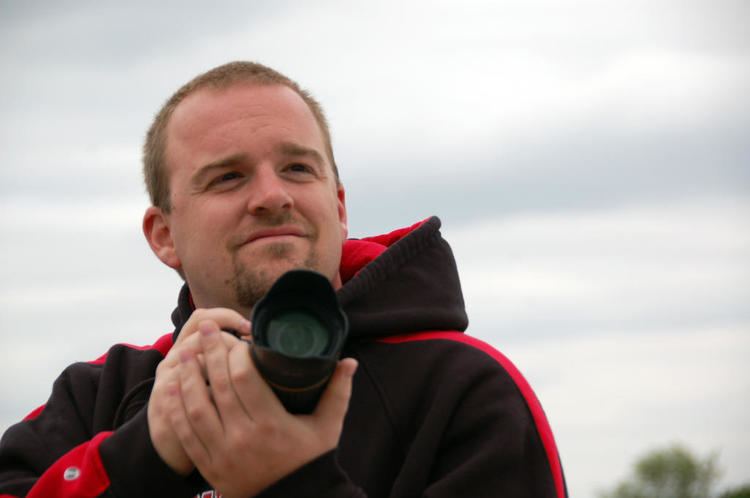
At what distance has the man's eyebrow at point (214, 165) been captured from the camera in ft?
14.9

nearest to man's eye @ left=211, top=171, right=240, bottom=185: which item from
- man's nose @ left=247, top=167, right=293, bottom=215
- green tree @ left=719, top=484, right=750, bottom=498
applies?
man's nose @ left=247, top=167, right=293, bottom=215

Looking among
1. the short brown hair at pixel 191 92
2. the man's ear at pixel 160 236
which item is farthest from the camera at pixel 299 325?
the man's ear at pixel 160 236

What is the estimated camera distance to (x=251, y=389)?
3.15m

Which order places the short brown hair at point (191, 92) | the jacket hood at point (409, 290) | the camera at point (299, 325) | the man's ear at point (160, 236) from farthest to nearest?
the man's ear at point (160, 236), the short brown hair at point (191, 92), the jacket hood at point (409, 290), the camera at point (299, 325)

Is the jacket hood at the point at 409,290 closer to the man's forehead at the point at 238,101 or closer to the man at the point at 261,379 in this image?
the man at the point at 261,379

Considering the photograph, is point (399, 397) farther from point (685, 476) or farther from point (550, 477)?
point (685, 476)

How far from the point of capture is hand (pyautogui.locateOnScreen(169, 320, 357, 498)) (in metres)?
3.18

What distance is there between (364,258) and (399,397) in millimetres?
954

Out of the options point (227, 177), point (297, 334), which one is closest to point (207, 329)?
point (297, 334)

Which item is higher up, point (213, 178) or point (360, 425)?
point (213, 178)

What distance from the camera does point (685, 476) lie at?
181 ft

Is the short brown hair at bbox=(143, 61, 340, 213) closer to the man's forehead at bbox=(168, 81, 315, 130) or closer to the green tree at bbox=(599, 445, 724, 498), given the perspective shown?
the man's forehead at bbox=(168, 81, 315, 130)

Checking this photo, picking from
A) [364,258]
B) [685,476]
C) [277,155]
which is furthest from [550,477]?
[685,476]

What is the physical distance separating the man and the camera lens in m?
0.18
